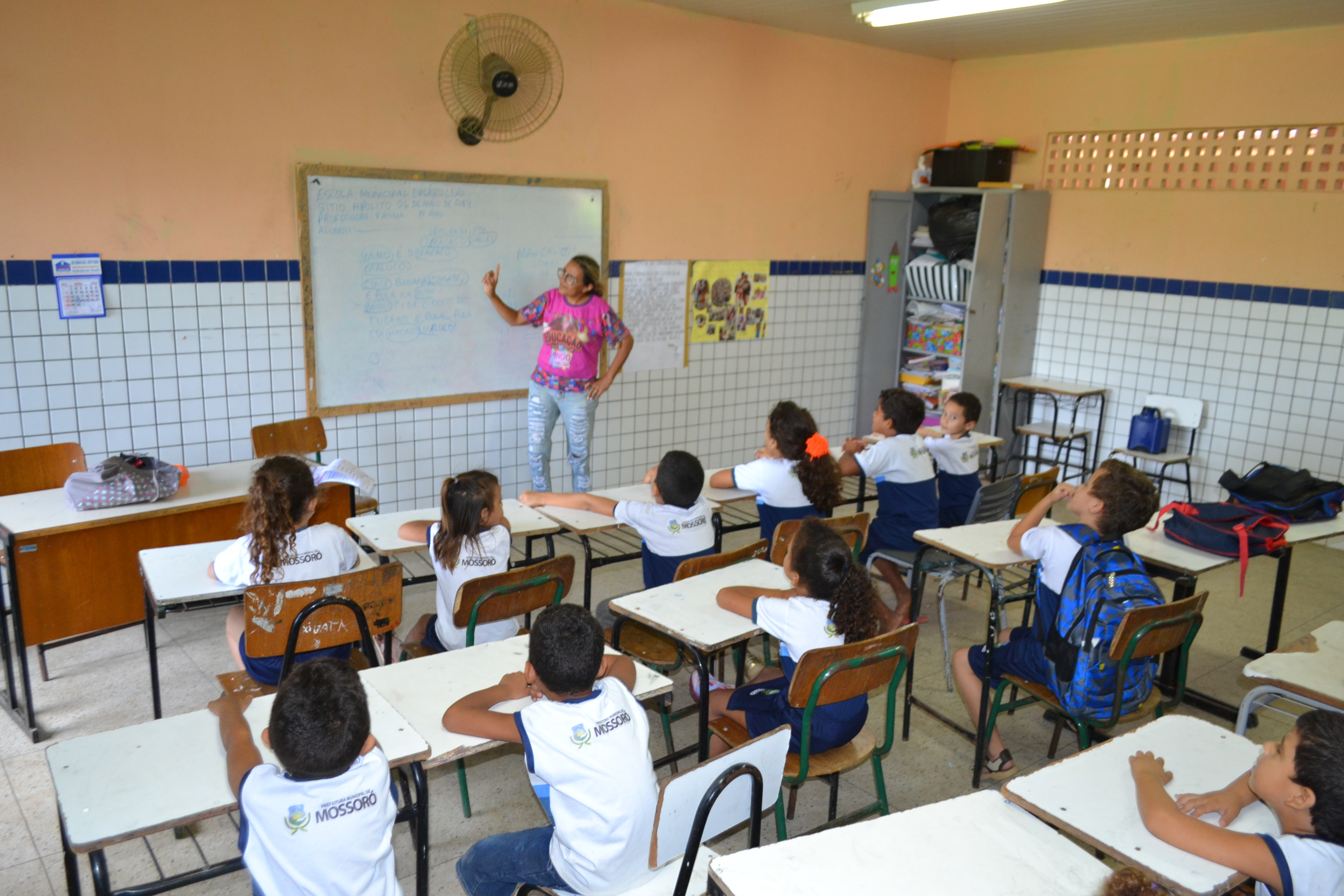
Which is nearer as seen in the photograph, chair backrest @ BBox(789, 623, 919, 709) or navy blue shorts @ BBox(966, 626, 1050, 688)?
chair backrest @ BBox(789, 623, 919, 709)

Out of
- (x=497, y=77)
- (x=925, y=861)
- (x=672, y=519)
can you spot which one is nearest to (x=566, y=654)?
(x=925, y=861)

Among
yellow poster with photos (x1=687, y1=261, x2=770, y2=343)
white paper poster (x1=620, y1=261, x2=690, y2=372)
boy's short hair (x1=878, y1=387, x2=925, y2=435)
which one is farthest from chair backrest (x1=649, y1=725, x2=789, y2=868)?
yellow poster with photos (x1=687, y1=261, x2=770, y2=343)

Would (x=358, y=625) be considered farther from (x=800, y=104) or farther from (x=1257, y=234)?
(x=1257, y=234)

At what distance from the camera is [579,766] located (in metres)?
1.79

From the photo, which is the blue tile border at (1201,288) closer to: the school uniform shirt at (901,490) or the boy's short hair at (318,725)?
the school uniform shirt at (901,490)

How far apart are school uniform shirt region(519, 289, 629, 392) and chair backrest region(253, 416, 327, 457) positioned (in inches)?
49.5

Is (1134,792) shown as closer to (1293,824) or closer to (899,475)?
(1293,824)

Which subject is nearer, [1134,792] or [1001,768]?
[1134,792]

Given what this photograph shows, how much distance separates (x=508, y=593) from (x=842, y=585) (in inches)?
36.6

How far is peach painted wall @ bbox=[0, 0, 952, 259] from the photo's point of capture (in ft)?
12.7

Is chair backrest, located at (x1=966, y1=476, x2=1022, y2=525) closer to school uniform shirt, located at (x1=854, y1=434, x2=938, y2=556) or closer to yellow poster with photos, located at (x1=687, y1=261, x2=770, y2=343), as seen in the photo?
school uniform shirt, located at (x1=854, y1=434, x2=938, y2=556)

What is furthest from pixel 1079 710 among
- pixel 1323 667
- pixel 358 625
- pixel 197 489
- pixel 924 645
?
pixel 197 489

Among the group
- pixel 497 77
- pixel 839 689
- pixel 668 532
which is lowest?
pixel 839 689

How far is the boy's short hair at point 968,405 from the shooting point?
4.41m
